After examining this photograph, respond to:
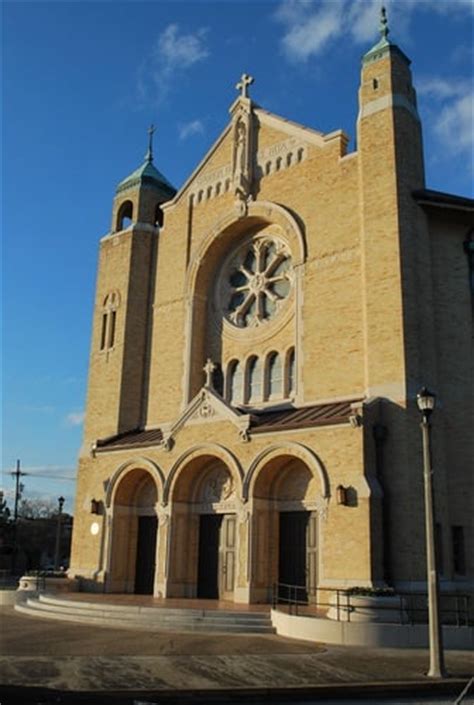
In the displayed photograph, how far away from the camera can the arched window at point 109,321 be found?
97.6ft

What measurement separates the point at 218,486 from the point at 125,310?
916cm

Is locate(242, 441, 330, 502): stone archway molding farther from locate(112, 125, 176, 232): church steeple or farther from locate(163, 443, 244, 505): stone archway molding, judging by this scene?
locate(112, 125, 176, 232): church steeple

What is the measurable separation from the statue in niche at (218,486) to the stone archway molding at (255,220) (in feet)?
25.3

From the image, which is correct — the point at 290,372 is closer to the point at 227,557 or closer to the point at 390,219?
the point at 390,219

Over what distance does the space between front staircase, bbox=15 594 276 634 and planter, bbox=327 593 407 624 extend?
1846 mm

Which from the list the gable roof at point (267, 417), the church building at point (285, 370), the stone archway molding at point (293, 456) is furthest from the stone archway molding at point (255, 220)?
the stone archway molding at point (293, 456)

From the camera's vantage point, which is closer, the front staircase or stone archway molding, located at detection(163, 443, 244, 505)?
the front staircase

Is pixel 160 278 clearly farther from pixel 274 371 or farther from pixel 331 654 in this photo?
pixel 331 654

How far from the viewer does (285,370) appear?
2466 cm

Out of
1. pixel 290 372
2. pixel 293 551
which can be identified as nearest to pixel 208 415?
pixel 290 372

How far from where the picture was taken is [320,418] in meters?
20.6

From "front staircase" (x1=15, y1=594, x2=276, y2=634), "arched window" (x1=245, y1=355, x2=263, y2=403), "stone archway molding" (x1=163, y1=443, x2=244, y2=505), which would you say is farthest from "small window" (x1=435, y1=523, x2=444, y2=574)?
"arched window" (x1=245, y1=355, x2=263, y2=403)

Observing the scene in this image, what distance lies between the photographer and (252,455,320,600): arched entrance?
69.2 ft

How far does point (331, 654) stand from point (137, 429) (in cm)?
1585
